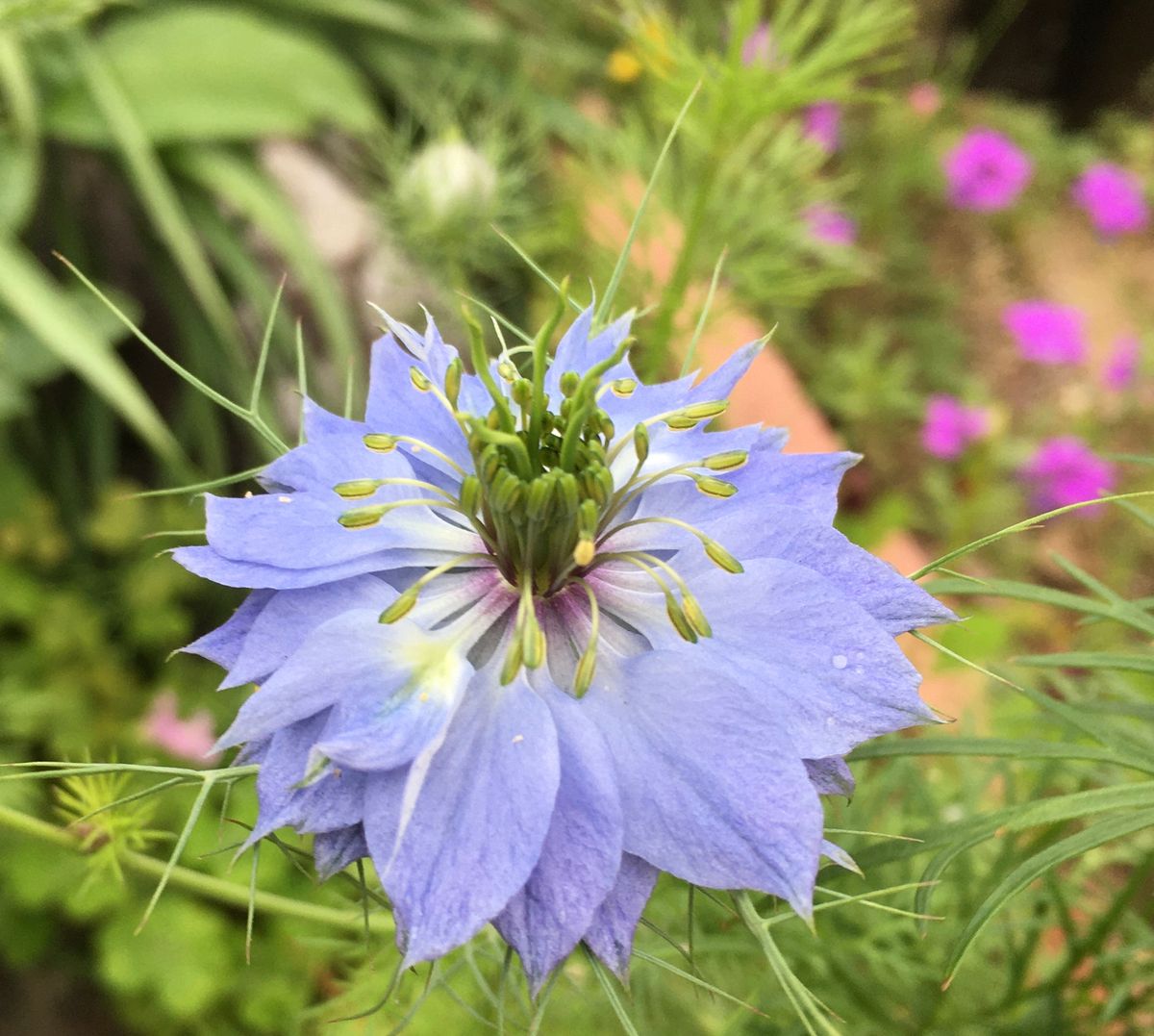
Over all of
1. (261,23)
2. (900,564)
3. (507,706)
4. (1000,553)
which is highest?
(507,706)

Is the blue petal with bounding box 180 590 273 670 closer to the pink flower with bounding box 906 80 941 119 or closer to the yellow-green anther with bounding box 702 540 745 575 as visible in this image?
the yellow-green anther with bounding box 702 540 745 575

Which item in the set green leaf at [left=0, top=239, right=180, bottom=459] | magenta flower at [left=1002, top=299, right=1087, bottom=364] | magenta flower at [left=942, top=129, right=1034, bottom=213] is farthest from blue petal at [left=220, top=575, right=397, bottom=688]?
magenta flower at [left=942, top=129, right=1034, bottom=213]

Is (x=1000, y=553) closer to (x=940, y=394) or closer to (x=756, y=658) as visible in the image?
(x=940, y=394)

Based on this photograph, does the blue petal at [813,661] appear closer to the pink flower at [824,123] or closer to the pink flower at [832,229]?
the pink flower at [832,229]

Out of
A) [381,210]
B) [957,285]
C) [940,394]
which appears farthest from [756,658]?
[957,285]

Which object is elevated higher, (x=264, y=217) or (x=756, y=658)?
(x=756, y=658)
